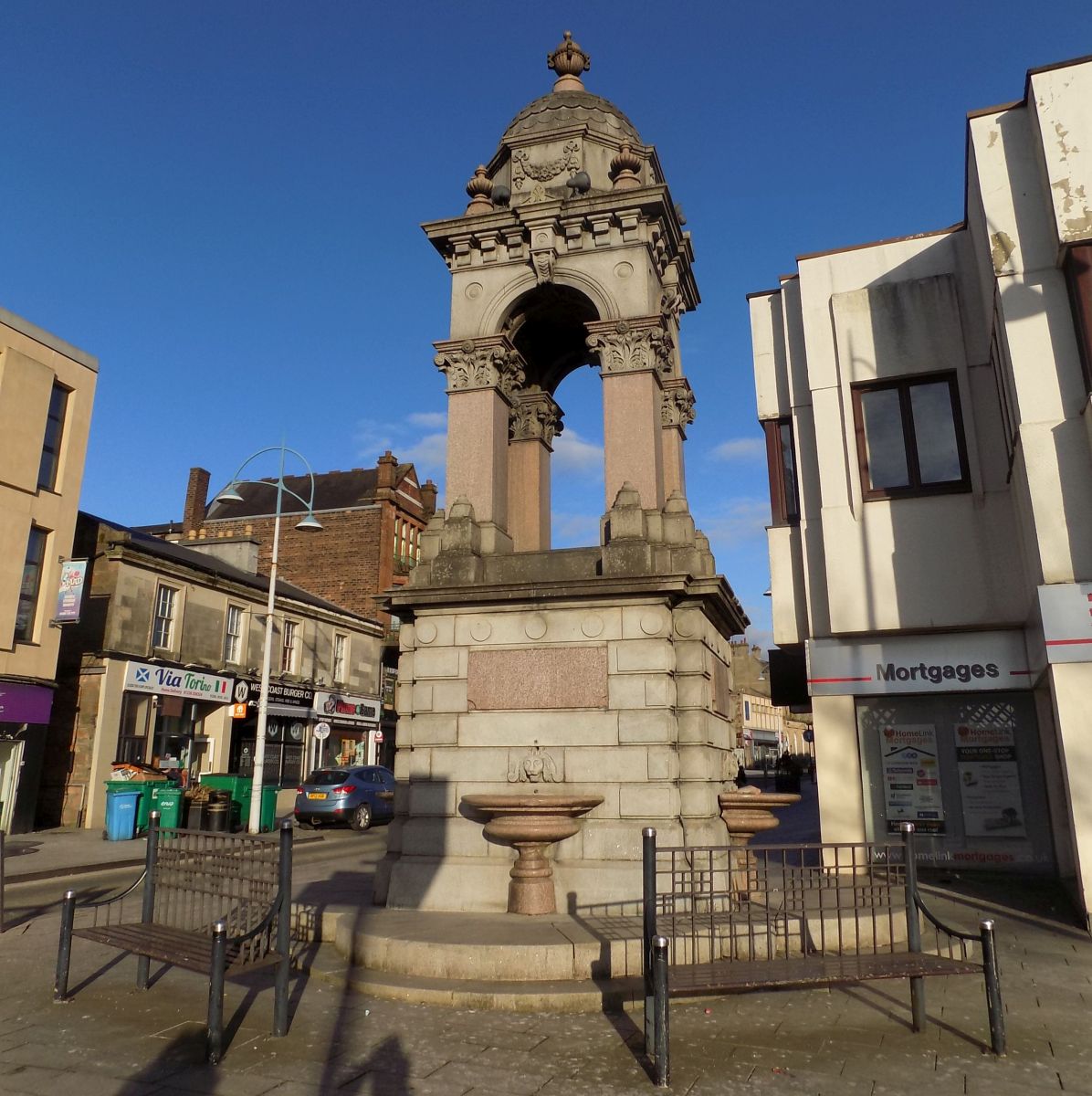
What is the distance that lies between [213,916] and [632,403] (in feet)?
24.8

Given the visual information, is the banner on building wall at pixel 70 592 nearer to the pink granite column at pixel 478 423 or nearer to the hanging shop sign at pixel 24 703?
the hanging shop sign at pixel 24 703

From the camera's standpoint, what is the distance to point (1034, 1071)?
5.42 meters

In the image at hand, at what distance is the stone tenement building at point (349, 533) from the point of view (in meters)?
43.4

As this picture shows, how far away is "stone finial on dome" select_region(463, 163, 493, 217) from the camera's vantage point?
→ 12602mm

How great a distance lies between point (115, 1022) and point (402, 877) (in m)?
3.66

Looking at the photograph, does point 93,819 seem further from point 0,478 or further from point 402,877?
point 402,877

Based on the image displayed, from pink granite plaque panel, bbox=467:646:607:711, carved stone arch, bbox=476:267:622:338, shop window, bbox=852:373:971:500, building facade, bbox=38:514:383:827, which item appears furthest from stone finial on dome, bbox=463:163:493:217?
building facade, bbox=38:514:383:827

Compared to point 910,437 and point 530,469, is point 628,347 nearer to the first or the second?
point 530,469

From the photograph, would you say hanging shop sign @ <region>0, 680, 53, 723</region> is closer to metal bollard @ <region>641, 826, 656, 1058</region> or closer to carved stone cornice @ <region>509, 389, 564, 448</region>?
carved stone cornice @ <region>509, 389, 564, 448</region>

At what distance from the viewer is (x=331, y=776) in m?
24.8

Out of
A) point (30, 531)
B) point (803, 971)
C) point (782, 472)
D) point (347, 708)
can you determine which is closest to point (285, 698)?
point (347, 708)

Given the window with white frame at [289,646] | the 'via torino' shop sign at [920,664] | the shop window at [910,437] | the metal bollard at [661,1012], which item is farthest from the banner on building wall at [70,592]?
the metal bollard at [661,1012]

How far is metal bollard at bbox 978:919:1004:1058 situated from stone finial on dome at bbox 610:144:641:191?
9885 mm

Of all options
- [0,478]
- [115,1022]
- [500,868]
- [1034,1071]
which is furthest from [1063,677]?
[0,478]
